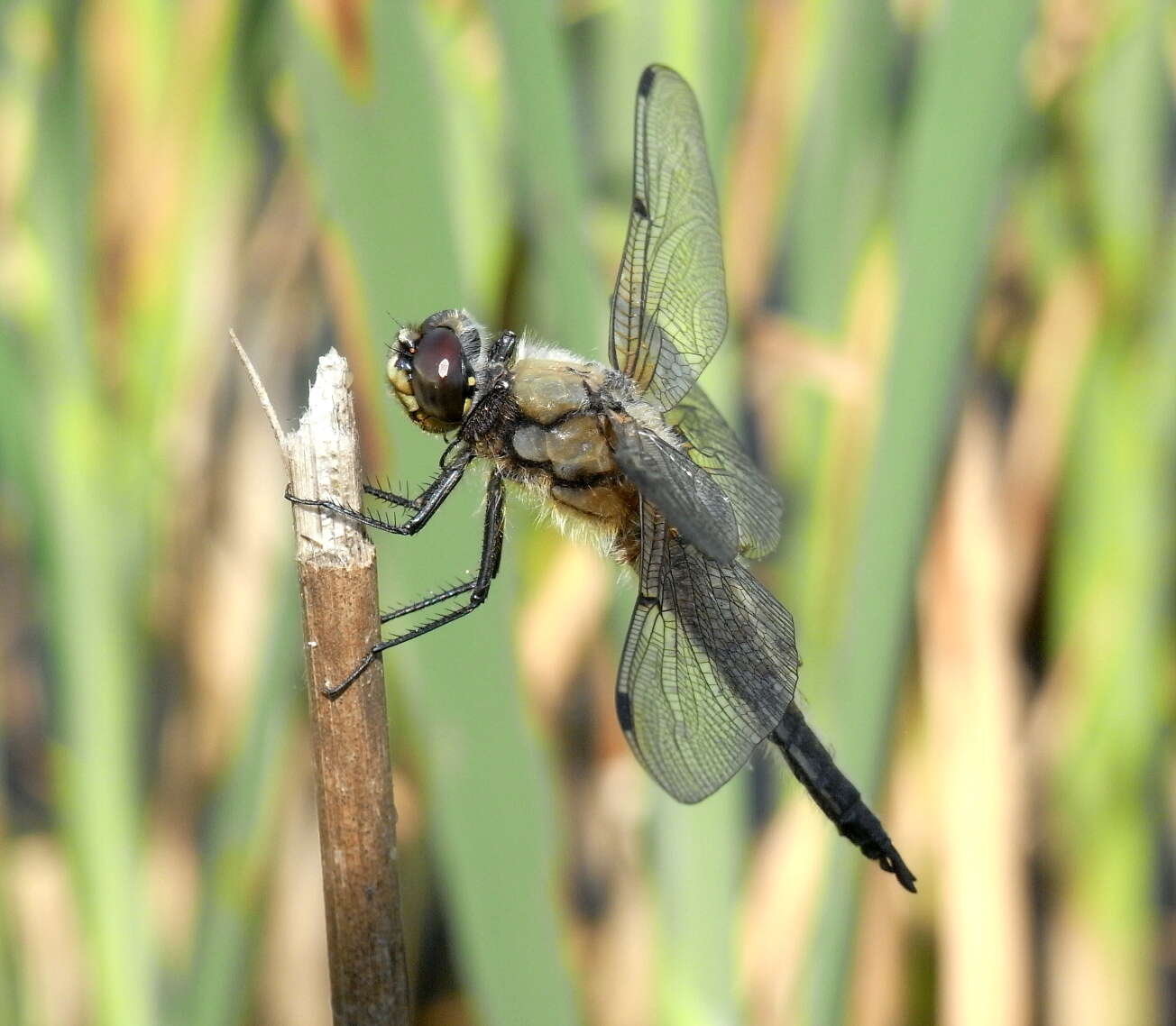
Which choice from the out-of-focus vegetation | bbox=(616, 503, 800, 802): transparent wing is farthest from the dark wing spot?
the out-of-focus vegetation

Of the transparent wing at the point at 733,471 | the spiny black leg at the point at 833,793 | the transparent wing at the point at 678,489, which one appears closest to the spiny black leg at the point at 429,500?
the transparent wing at the point at 678,489

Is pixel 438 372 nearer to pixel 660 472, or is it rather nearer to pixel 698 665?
pixel 660 472

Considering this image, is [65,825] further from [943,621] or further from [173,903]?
[943,621]

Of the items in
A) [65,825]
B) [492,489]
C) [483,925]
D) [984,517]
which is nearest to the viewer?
[483,925]

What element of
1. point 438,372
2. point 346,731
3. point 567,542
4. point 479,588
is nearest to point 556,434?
point 438,372

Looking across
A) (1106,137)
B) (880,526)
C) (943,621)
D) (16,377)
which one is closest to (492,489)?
(880,526)

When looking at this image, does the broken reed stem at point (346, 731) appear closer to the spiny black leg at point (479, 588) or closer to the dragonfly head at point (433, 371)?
the spiny black leg at point (479, 588)
